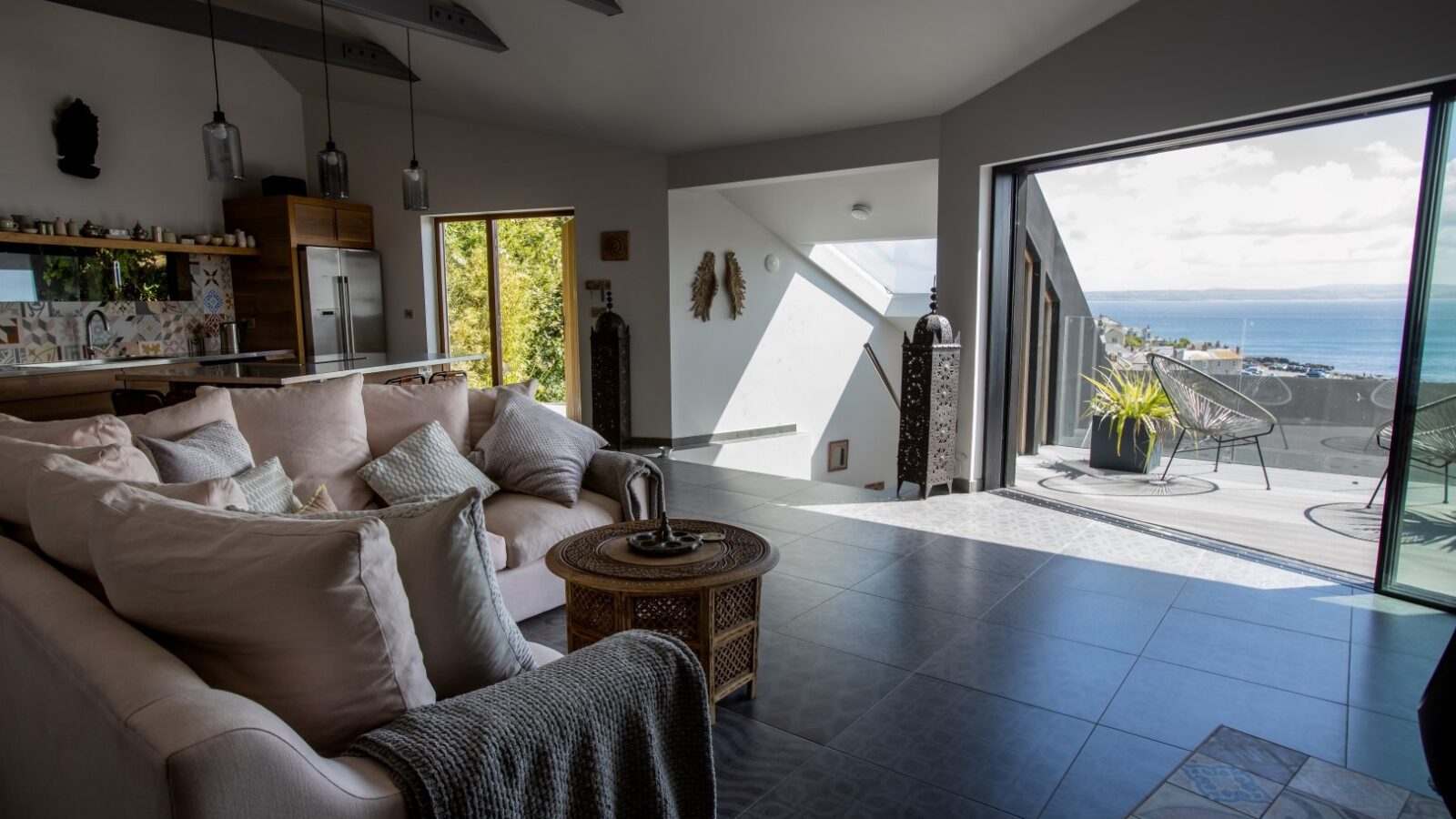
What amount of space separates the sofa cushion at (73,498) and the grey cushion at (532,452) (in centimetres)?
171

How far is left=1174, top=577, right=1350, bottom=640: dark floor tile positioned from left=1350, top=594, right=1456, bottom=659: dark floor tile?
5 cm

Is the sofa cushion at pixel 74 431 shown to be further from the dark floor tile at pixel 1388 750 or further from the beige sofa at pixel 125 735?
the dark floor tile at pixel 1388 750

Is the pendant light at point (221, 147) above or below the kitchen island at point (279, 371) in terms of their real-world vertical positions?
above

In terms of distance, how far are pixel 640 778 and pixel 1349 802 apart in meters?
1.95

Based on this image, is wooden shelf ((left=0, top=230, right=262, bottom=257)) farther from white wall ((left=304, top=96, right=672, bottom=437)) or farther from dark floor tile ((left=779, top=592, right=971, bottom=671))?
dark floor tile ((left=779, top=592, right=971, bottom=671))

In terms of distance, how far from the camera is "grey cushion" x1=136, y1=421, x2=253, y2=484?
242 centimetres

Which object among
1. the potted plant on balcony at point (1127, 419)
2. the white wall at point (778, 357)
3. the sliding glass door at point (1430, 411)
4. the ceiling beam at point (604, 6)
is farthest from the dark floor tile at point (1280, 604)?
the white wall at point (778, 357)

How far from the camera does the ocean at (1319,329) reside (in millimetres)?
3268

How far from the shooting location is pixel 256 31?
241 inches

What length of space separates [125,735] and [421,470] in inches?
90.2

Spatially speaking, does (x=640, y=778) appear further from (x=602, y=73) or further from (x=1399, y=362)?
(x=602, y=73)

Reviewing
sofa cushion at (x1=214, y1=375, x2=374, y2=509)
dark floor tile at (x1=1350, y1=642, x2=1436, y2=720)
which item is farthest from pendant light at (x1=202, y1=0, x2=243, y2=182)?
dark floor tile at (x1=1350, y1=642, x2=1436, y2=720)

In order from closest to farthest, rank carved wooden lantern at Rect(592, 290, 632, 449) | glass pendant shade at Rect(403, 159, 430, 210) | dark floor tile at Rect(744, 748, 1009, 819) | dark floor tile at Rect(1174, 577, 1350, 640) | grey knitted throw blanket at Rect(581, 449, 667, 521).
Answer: dark floor tile at Rect(744, 748, 1009, 819)
dark floor tile at Rect(1174, 577, 1350, 640)
grey knitted throw blanket at Rect(581, 449, 667, 521)
glass pendant shade at Rect(403, 159, 430, 210)
carved wooden lantern at Rect(592, 290, 632, 449)

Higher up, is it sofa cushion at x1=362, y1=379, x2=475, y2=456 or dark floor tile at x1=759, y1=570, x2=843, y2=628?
sofa cushion at x1=362, y1=379, x2=475, y2=456
